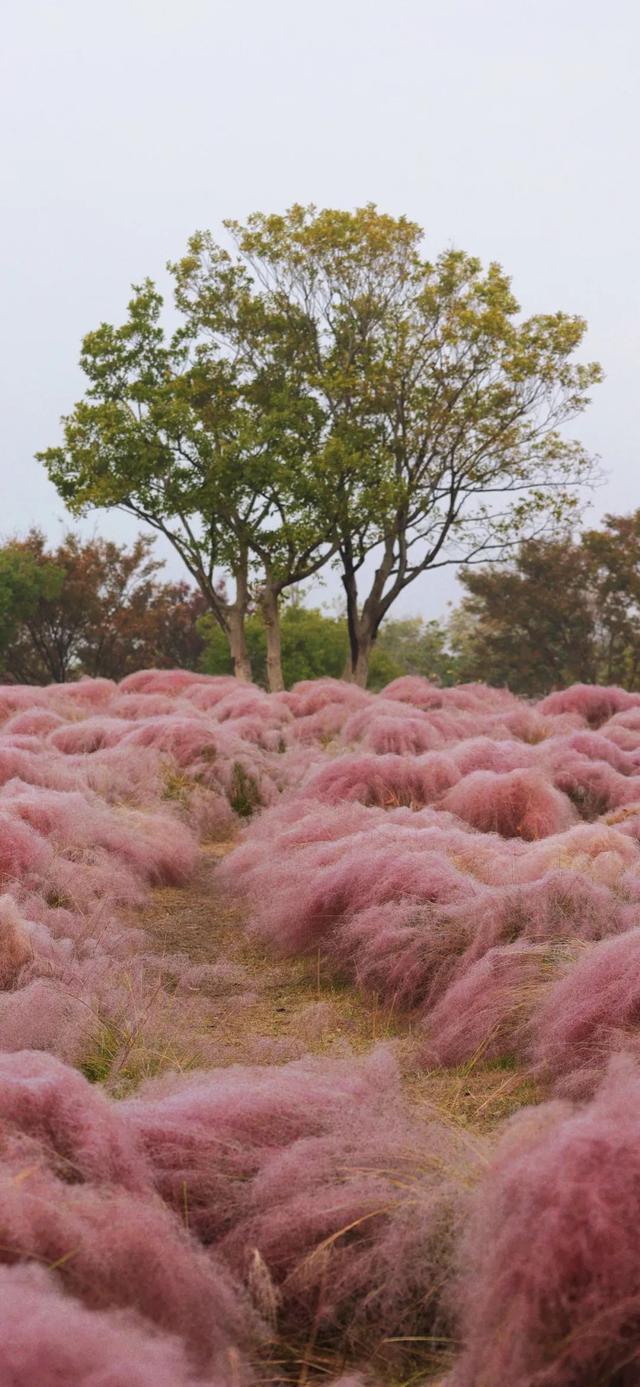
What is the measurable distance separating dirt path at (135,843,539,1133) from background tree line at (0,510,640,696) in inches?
628

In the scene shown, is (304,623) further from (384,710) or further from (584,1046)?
(584,1046)

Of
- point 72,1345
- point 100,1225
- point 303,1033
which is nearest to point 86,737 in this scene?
point 303,1033

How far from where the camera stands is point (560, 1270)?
58.4 inches

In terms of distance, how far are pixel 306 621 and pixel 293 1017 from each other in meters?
21.1

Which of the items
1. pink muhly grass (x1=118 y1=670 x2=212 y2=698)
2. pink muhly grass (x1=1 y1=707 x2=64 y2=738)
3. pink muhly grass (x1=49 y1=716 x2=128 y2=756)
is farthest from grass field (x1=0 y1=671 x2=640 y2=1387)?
pink muhly grass (x1=118 y1=670 x2=212 y2=698)

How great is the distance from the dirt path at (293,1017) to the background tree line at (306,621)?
15962 millimetres

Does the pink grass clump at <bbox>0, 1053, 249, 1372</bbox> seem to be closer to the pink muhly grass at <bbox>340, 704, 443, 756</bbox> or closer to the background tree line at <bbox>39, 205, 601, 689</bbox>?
the pink muhly grass at <bbox>340, 704, 443, 756</bbox>

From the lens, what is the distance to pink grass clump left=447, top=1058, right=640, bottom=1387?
1.45 m

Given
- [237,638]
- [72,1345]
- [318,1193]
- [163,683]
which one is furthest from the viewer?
[237,638]

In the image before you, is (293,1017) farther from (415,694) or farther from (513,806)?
(415,694)

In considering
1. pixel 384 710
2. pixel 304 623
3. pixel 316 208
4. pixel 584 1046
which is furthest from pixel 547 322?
pixel 584 1046

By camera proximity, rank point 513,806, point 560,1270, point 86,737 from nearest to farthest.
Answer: point 560,1270 < point 513,806 < point 86,737

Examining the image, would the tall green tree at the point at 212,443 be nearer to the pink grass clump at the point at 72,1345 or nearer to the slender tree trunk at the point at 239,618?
the slender tree trunk at the point at 239,618

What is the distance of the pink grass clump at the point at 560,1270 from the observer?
4.75 ft
